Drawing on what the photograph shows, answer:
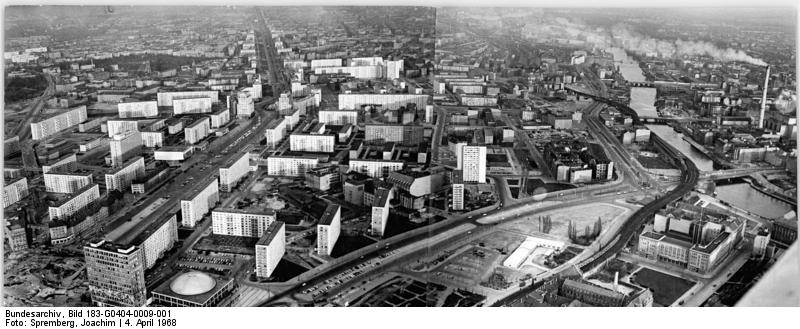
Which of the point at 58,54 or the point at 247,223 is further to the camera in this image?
the point at 58,54

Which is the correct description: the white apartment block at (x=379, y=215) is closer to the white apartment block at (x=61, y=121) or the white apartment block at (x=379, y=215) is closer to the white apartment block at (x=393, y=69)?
the white apartment block at (x=393, y=69)

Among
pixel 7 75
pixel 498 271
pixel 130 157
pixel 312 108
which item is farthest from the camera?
pixel 312 108

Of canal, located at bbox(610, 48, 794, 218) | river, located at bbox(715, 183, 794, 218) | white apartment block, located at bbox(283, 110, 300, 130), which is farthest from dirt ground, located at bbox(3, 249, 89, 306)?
river, located at bbox(715, 183, 794, 218)

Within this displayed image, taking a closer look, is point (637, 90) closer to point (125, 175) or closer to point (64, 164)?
point (125, 175)

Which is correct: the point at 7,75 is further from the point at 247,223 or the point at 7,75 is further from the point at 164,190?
the point at 247,223

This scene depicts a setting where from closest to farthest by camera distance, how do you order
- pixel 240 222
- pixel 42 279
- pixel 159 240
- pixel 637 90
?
pixel 42 279 < pixel 159 240 < pixel 240 222 < pixel 637 90

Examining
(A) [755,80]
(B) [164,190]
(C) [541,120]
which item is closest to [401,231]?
(C) [541,120]

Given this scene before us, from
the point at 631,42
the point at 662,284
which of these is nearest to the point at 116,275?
the point at 662,284
